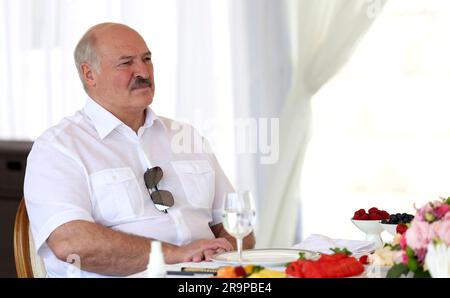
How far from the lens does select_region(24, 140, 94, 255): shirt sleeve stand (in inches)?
98.5

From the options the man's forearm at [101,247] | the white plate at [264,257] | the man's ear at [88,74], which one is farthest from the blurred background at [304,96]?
the white plate at [264,257]

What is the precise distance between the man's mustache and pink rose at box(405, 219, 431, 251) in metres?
1.39

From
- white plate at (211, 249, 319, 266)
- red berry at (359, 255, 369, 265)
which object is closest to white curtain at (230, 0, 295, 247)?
white plate at (211, 249, 319, 266)

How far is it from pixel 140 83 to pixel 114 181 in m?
0.37

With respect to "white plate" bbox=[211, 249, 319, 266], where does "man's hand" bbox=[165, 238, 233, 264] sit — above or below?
below

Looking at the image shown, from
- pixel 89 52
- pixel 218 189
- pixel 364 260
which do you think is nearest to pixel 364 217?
pixel 364 260

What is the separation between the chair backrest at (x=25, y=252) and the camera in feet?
8.36

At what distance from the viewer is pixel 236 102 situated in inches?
166

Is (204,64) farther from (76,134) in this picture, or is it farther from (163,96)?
(76,134)

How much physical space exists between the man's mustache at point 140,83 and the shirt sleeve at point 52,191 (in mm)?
340

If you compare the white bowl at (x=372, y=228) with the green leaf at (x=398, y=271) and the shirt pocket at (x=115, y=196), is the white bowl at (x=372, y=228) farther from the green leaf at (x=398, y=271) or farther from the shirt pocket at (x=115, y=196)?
A: the shirt pocket at (x=115, y=196)

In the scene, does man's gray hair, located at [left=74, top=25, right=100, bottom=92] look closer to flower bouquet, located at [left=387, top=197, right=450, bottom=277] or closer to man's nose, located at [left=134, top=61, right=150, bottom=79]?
man's nose, located at [left=134, top=61, right=150, bottom=79]

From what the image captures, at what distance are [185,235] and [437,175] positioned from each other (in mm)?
1609
